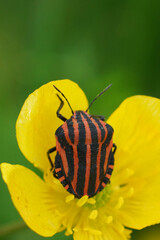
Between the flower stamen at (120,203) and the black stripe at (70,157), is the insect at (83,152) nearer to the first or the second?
the black stripe at (70,157)

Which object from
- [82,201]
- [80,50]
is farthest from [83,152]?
[80,50]

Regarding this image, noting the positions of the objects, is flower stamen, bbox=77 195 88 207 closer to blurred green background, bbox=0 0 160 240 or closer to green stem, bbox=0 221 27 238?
green stem, bbox=0 221 27 238

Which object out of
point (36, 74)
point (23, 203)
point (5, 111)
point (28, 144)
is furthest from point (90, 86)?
point (23, 203)

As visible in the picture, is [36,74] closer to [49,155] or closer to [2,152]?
[2,152]

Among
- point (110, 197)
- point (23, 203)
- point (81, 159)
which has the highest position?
point (81, 159)

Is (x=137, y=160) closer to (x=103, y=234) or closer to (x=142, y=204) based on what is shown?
(x=142, y=204)

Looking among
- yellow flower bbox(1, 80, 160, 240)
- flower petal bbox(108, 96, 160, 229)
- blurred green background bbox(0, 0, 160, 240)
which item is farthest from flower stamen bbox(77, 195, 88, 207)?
blurred green background bbox(0, 0, 160, 240)
